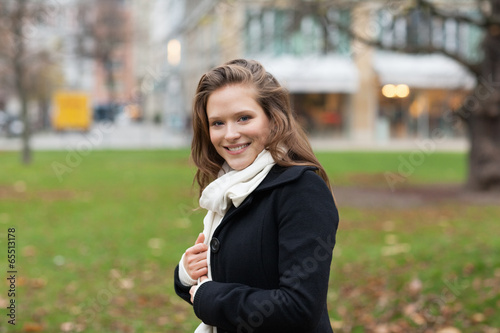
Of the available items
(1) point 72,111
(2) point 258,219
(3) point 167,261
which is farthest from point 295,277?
(1) point 72,111

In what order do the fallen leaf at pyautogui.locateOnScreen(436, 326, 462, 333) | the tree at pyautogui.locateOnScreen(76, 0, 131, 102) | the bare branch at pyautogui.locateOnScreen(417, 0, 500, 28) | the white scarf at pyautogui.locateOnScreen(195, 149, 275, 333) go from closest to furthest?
the white scarf at pyautogui.locateOnScreen(195, 149, 275, 333) < the fallen leaf at pyautogui.locateOnScreen(436, 326, 462, 333) < the bare branch at pyautogui.locateOnScreen(417, 0, 500, 28) < the tree at pyautogui.locateOnScreen(76, 0, 131, 102)

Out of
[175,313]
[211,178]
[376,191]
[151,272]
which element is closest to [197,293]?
[211,178]

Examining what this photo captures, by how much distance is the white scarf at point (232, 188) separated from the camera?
1.96m

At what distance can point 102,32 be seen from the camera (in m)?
41.2

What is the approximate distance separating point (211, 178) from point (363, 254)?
5600mm

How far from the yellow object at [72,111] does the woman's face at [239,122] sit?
34.8 m

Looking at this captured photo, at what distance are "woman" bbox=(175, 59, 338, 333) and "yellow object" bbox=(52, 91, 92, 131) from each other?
3474 cm

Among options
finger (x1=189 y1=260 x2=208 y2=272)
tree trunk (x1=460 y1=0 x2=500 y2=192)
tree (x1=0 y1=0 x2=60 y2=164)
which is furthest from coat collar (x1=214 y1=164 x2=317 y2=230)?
tree (x1=0 y1=0 x2=60 y2=164)

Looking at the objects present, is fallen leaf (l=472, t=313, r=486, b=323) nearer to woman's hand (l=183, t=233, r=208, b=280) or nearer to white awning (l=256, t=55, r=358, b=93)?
woman's hand (l=183, t=233, r=208, b=280)

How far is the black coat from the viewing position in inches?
71.4

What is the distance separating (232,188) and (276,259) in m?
0.25

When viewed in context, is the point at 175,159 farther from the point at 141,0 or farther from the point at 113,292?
the point at 113,292

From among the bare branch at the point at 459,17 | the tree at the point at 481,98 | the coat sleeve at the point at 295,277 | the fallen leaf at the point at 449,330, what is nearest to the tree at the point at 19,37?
the tree at the point at 481,98

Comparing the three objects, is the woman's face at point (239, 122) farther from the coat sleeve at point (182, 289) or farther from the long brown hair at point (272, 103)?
the coat sleeve at point (182, 289)
